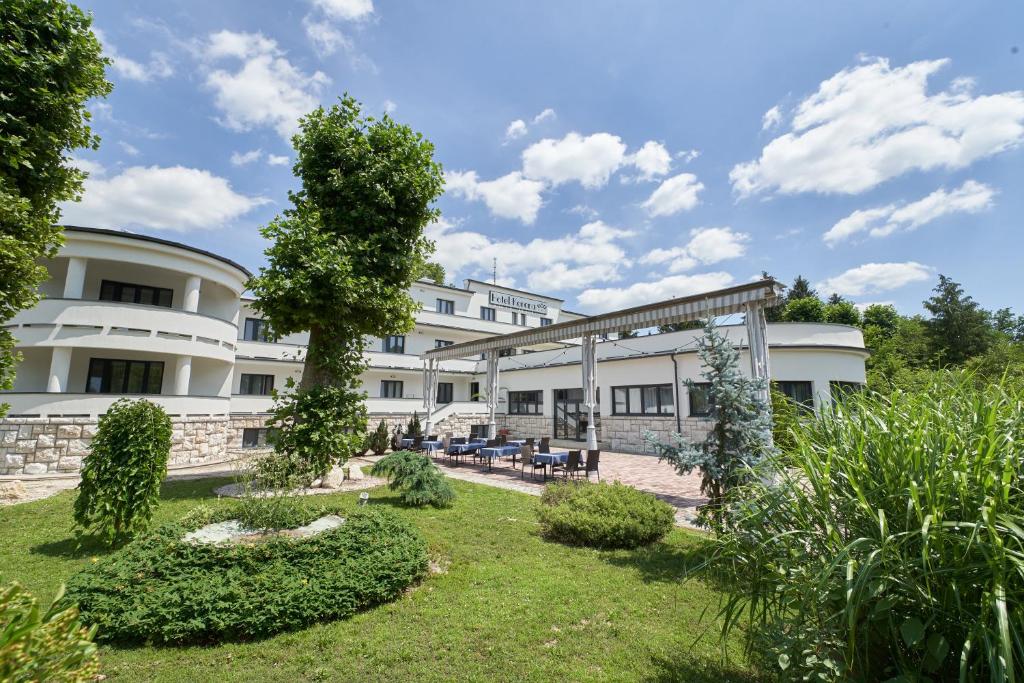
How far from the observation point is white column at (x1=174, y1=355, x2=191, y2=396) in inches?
623

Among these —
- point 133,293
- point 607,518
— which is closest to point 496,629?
point 607,518

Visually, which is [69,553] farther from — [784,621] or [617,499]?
[784,621]

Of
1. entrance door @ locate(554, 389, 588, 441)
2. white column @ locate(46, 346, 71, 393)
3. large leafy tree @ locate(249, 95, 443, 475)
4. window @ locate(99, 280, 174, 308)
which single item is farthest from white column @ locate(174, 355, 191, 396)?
entrance door @ locate(554, 389, 588, 441)

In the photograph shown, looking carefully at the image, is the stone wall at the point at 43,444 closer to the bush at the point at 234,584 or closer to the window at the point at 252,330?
the window at the point at 252,330

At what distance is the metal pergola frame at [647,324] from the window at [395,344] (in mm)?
5156

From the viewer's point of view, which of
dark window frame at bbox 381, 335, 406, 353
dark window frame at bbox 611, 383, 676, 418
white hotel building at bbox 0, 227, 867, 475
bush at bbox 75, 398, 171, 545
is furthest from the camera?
dark window frame at bbox 381, 335, 406, 353

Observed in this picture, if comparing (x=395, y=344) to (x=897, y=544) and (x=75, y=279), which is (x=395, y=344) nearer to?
(x=75, y=279)

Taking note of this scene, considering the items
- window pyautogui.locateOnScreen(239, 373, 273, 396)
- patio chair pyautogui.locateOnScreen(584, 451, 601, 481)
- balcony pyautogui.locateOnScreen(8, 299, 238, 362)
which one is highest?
balcony pyautogui.locateOnScreen(8, 299, 238, 362)

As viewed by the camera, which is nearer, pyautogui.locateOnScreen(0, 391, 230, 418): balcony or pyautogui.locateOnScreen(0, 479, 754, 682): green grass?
pyautogui.locateOnScreen(0, 479, 754, 682): green grass

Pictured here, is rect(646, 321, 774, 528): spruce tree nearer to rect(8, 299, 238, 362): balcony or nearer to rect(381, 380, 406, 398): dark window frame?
rect(8, 299, 238, 362): balcony

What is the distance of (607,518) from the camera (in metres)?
7.07

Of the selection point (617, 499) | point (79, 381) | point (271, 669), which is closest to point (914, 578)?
point (271, 669)

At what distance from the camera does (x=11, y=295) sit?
5.65 m

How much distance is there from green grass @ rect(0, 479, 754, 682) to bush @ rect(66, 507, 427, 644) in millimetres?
157
